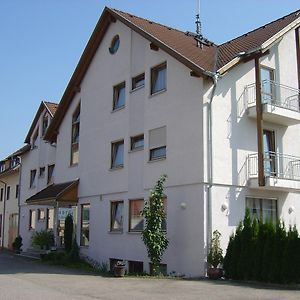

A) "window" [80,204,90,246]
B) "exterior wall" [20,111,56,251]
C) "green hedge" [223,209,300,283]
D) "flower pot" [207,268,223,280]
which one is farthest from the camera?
"exterior wall" [20,111,56,251]

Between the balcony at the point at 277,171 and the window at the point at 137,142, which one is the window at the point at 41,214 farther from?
the balcony at the point at 277,171

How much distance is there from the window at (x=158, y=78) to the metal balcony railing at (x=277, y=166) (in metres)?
4.67

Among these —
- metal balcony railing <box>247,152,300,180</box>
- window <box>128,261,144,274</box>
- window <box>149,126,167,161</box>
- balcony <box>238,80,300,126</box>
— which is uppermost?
balcony <box>238,80,300,126</box>

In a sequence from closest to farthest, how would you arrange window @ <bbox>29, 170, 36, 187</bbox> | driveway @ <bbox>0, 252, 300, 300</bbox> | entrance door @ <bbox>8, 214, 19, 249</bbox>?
driveway @ <bbox>0, 252, 300, 300</bbox>, window @ <bbox>29, 170, 36, 187</bbox>, entrance door @ <bbox>8, 214, 19, 249</bbox>

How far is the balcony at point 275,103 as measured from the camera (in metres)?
18.1

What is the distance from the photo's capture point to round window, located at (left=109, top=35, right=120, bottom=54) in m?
23.1

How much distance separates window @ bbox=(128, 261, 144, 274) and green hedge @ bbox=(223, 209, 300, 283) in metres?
4.57

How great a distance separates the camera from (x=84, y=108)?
2530 cm

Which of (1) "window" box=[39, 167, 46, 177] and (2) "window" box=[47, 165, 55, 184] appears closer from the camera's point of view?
(2) "window" box=[47, 165, 55, 184]

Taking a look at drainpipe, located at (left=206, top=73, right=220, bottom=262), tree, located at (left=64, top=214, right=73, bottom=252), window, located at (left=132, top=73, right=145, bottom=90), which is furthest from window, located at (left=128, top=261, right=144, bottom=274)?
window, located at (left=132, top=73, right=145, bottom=90)

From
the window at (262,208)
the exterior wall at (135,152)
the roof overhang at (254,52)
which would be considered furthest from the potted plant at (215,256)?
the roof overhang at (254,52)

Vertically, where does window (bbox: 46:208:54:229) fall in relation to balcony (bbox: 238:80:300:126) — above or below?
below

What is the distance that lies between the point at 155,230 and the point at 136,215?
3.22 m

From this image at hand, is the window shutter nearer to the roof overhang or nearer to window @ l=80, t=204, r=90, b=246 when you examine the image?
the roof overhang
